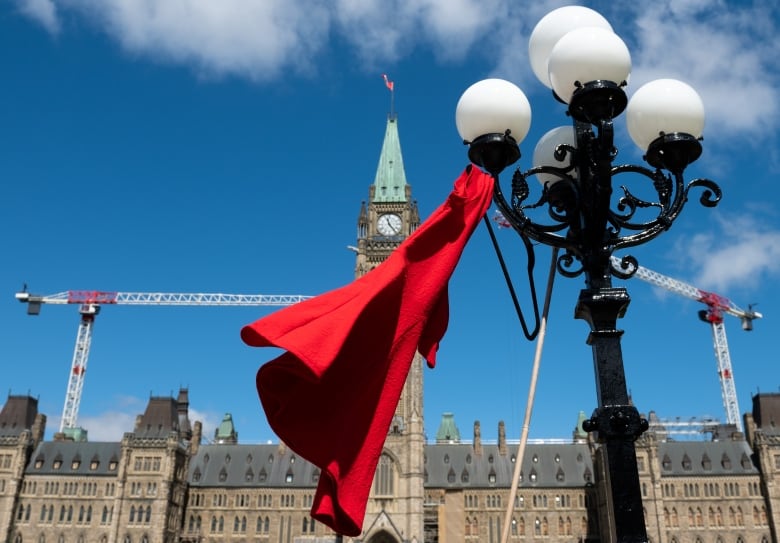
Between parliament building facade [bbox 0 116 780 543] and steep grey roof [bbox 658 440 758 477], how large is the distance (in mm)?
144

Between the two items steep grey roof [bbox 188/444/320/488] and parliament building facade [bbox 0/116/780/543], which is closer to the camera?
parliament building facade [bbox 0/116/780/543]

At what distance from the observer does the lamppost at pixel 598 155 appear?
20.2ft

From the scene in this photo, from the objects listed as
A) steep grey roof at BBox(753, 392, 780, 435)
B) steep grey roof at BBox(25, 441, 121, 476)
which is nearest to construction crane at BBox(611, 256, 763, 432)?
steep grey roof at BBox(753, 392, 780, 435)

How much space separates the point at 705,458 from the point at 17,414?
7361 cm

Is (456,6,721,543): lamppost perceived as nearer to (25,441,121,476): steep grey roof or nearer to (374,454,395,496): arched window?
(374,454,395,496): arched window

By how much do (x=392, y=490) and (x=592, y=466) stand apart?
2206cm

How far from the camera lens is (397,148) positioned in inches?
3511

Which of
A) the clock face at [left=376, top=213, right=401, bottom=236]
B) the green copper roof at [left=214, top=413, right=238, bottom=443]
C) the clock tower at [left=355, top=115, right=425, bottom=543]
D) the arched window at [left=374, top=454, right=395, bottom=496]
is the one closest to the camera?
the clock tower at [left=355, top=115, right=425, bottom=543]

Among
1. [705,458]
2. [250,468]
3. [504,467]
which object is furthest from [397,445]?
[705,458]

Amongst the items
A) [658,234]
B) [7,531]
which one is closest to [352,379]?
[658,234]

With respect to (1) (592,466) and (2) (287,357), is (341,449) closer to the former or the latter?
(2) (287,357)

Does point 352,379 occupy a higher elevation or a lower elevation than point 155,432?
lower

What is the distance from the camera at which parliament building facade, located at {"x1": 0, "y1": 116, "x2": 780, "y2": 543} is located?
68.9 meters

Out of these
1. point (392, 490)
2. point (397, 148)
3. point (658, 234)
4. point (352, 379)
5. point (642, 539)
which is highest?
point (397, 148)
